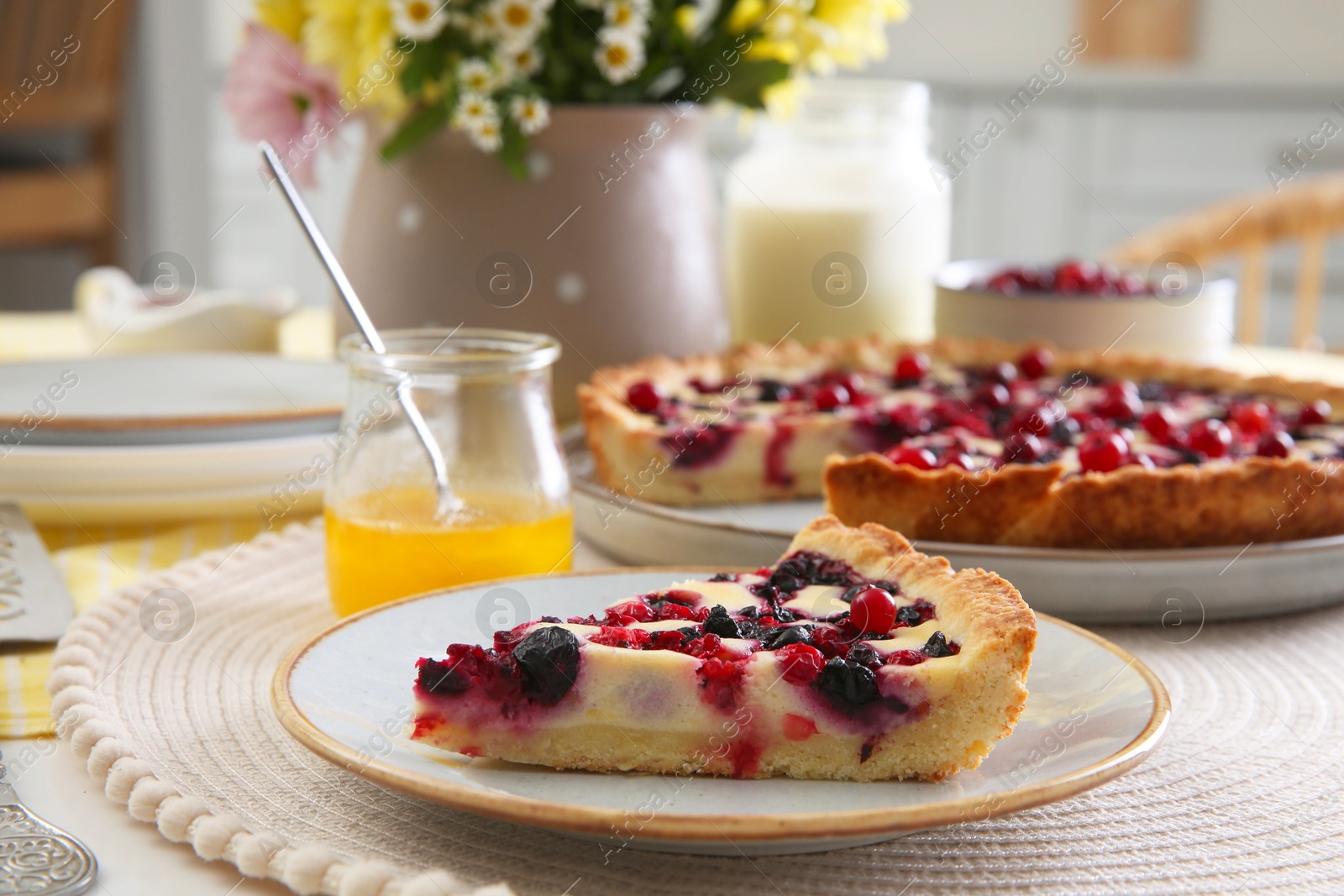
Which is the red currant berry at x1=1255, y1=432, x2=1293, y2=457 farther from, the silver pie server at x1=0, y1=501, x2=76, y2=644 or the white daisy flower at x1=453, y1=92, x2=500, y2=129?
the silver pie server at x1=0, y1=501, x2=76, y2=644

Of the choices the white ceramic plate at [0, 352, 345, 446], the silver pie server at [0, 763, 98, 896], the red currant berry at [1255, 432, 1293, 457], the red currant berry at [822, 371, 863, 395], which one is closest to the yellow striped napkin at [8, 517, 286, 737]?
the white ceramic plate at [0, 352, 345, 446]

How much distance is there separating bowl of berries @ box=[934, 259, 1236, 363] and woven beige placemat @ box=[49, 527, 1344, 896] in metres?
1.35

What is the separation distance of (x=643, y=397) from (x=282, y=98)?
86 centimetres

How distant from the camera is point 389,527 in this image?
1.59 m

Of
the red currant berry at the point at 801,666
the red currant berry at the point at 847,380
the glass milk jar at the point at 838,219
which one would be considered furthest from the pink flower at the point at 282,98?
the red currant berry at the point at 801,666

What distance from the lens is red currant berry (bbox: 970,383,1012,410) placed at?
2420 mm

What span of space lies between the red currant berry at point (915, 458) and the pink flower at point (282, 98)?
47.4 inches

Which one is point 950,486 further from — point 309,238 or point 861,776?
point 309,238

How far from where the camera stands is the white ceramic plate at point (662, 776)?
987 millimetres

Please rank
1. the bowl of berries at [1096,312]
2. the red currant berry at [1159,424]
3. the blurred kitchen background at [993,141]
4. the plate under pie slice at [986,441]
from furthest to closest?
1. the blurred kitchen background at [993,141]
2. the bowl of berries at [1096,312]
3. the red currant berry at [1159,424]
4. the plate under pie slice at [986,441]

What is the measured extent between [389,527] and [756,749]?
59 centimetres

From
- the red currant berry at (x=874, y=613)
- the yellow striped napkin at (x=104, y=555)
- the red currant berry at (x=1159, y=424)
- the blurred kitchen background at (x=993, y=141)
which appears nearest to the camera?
the red currant berry at (x=874, y=613)

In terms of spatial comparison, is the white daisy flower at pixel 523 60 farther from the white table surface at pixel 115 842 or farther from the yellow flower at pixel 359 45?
the white table surface at pixel 115 842

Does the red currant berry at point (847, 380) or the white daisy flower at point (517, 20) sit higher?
the white daisy flower at point (517, 20)
